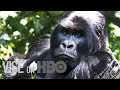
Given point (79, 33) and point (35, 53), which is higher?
point (79, 33)

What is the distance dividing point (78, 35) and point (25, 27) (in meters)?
0.49

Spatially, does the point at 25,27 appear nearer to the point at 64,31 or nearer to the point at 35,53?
the point at 35,53

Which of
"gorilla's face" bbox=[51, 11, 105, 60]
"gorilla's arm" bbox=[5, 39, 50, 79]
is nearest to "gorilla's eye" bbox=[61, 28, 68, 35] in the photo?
"gorilla's face" bbox=[51, 11, 105, 60]

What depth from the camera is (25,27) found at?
383 cm

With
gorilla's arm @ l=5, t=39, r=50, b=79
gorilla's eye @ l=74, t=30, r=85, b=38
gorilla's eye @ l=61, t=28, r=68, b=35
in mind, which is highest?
gorilla's eye @ l=61, t=28, r=68, b=35

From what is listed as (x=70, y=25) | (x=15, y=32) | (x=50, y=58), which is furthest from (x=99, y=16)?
(x=15, y=32)

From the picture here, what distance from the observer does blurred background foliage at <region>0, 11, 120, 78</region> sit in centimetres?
371

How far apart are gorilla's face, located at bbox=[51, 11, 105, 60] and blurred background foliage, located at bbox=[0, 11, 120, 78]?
0.41 feet

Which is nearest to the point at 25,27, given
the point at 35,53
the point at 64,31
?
the point at 35,53

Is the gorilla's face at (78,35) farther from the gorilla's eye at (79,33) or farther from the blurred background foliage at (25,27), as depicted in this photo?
the blurred background foliage at (25,27)

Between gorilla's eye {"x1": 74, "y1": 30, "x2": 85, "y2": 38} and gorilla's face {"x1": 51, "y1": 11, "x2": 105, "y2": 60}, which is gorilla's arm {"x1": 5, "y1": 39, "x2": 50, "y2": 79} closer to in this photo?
gorilla's face {"x1": 51, "y1": 11, "x2": 105, "y2": 60}

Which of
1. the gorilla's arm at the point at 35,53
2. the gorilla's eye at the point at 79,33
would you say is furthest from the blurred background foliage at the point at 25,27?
the gorilla's eye at the point at 79,33
